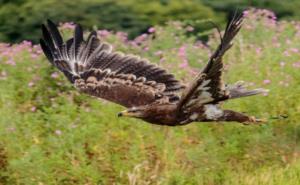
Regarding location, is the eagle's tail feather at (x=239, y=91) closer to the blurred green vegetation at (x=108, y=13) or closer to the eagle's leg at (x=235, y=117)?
the eagle's leg at (x=235, y=117)

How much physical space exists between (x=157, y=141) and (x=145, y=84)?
66 centimetres

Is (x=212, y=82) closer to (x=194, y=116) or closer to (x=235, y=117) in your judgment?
(x=194, y=116)

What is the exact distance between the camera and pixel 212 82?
19.4ft

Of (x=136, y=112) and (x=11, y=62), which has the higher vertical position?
(x=136, y=112)

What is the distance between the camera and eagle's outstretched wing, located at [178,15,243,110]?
5.44 metres

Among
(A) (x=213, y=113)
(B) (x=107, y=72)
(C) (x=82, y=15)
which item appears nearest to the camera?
(A) (x=213, y=113)

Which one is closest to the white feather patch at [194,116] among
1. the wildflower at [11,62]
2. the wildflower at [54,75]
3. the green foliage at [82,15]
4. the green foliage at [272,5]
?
the wildflower at [54,75]

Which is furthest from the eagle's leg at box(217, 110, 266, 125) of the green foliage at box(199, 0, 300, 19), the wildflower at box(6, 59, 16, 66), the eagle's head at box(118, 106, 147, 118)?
the green foliage at box(199, 0, 300, 19)

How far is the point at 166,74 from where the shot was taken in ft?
22.5

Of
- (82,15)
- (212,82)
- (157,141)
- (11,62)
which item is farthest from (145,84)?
(82,15)

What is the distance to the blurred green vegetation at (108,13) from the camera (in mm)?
13953

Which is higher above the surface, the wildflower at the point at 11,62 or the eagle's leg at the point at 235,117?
the eagle's leg at the point at 235,117

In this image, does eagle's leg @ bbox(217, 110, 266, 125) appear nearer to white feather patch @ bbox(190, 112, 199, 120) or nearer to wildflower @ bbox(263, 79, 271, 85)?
white feather patch @ bbox(190, 112, 199, 120)

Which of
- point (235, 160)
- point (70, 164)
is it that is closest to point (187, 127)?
point (235, 160)
